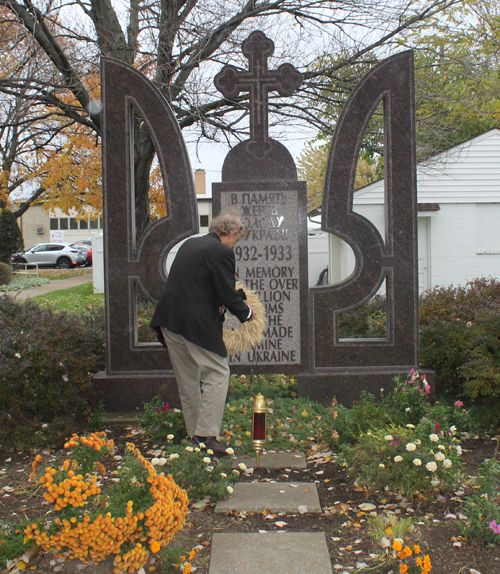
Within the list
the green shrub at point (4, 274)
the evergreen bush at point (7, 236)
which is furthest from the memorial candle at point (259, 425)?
the evergreen bush at point (7, 236)

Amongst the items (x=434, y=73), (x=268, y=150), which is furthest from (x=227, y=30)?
(x=268, y=150)

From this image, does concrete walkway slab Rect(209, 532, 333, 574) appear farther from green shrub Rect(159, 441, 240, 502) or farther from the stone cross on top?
the stone cross on top

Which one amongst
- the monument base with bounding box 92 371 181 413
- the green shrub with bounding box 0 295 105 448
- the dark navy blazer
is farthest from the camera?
the monument base with bounding box 92 371 181 413

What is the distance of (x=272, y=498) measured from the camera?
352cm

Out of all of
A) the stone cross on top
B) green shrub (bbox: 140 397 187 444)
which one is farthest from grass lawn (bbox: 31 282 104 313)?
green shrub (bbox: 140 397 187 444)

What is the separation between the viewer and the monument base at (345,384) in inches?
215

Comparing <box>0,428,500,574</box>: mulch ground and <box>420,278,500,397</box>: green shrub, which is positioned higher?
<box>420,278,500,397</box>: green shrub

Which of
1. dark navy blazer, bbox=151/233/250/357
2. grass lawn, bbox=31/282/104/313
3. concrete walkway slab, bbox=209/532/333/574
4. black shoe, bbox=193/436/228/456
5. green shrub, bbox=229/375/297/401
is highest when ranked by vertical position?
dark navy blazer, bbox=151/233/250/357

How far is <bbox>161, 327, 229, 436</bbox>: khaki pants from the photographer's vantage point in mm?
3984

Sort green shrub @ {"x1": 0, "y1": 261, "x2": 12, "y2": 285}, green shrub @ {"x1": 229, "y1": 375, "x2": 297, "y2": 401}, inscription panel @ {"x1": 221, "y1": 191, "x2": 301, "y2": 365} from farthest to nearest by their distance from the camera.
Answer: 1. green shrub @ {"x1": 0, "y1": 261, "x2": 12, "y2": 285}
2. green shrub @ {"x1": 229, "y1": 375, "x2": 297, "y2": 401}
3. inscription panel @ {"x1": 221, "y1": 191, "x2": 301, "y2": 365}

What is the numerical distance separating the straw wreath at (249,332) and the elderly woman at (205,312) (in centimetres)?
57

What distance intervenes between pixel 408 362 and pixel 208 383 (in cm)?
235

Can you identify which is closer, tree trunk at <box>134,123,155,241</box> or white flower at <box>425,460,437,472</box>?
white flower at <box>425,460,437,472</box>

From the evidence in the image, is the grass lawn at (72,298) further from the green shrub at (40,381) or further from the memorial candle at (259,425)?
the memorial candle at (259,425)
